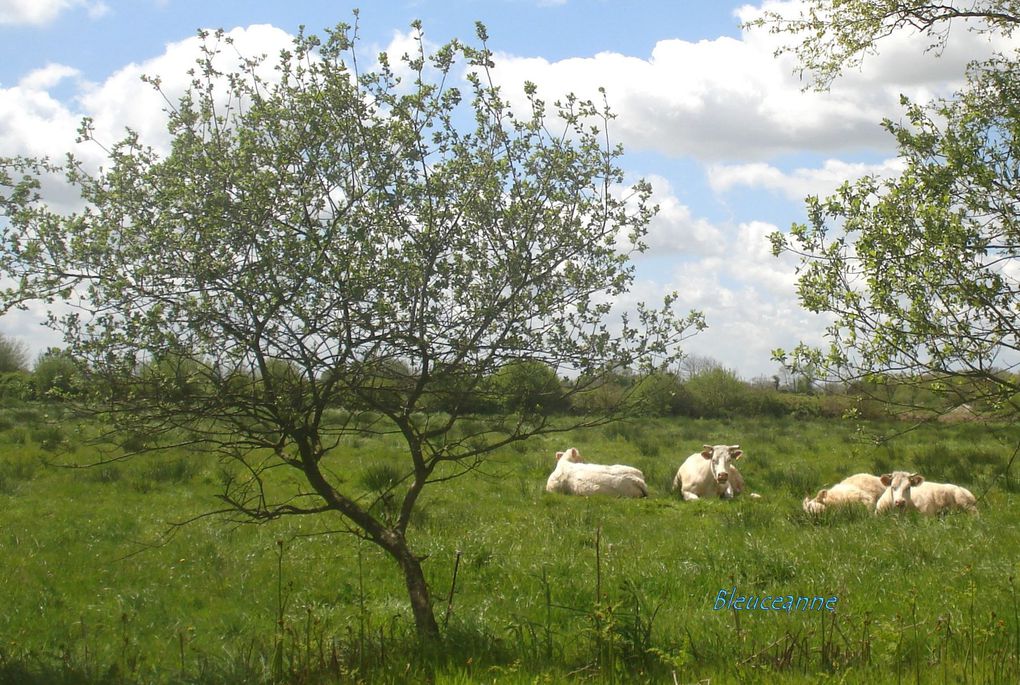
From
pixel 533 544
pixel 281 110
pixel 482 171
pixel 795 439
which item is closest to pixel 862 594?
pixel 533 544

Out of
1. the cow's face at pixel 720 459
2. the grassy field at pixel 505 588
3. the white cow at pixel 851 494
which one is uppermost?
the cow's face at pixel 720 459

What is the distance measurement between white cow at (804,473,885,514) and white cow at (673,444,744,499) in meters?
2.09

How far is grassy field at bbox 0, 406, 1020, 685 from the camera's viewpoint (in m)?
5.61

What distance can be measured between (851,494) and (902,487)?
1091 mm

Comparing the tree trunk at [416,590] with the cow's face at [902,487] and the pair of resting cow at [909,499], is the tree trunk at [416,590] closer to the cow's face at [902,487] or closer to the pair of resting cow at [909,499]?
the pair of resting cow at [909,499]

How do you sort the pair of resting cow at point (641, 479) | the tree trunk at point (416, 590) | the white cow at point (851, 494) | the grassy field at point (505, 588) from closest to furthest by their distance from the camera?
the grassy field at point (505, 588)
the tree trunk at point (416, 590)
the white cow at point (851, 494)
the pair of resting cow at point (641, 479)

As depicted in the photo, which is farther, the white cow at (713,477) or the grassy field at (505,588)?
the white cow at (713,477)

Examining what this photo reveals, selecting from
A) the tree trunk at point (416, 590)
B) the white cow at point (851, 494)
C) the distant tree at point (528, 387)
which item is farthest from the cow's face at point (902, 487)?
the tree trunk at point (416, 590)

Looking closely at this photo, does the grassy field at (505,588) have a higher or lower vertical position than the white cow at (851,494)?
lower

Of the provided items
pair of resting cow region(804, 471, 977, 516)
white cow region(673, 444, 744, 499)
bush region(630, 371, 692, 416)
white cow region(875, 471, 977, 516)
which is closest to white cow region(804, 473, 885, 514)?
pair of resting cow region(804, 471, 977, 516)

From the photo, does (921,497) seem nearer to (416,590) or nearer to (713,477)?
(713,477)

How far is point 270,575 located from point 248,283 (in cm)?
495

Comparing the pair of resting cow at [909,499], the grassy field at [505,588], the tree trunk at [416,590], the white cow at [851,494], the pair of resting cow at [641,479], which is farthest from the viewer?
the pair of resting cow at [641,479]

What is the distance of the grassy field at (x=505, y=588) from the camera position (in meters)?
5.61
